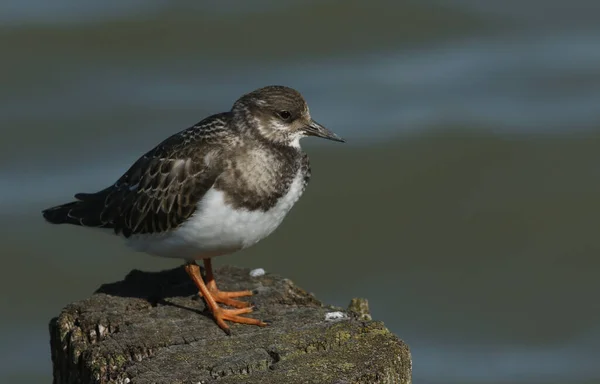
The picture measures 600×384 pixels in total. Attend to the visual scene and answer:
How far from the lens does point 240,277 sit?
6.35 m

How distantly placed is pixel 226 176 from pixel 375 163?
19.1 feet

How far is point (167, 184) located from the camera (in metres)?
5.97

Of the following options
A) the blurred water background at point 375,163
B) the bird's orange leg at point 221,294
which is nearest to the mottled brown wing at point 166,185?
the bird's orange leg at point 221,294

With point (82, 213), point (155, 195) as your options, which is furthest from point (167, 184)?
point (82, 213)

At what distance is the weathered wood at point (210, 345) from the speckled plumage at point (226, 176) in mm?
399

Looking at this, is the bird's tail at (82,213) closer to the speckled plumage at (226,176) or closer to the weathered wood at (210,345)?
the speckled plumage at (226,176)

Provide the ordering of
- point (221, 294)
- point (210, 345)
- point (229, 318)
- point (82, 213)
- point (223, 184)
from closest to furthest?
1. point (210, 345)
2. point (229, 318)
3. point (223, 184)
4. point (221, 294)
5. point (82, 213)

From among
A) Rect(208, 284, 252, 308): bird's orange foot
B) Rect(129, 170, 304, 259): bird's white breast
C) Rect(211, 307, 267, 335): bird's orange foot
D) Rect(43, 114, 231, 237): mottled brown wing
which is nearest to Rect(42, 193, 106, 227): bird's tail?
Rect(43, 114, 231, 237): mottled brown wing

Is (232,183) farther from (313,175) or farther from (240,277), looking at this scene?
(313,175)

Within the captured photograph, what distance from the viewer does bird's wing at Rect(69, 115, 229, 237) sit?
230 inches

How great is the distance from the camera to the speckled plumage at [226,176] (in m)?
5.79

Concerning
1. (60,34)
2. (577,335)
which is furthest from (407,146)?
(60,34)

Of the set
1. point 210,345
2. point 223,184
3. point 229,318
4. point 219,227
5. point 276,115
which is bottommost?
point 210,345

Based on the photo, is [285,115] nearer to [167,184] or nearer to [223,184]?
[223,184]
